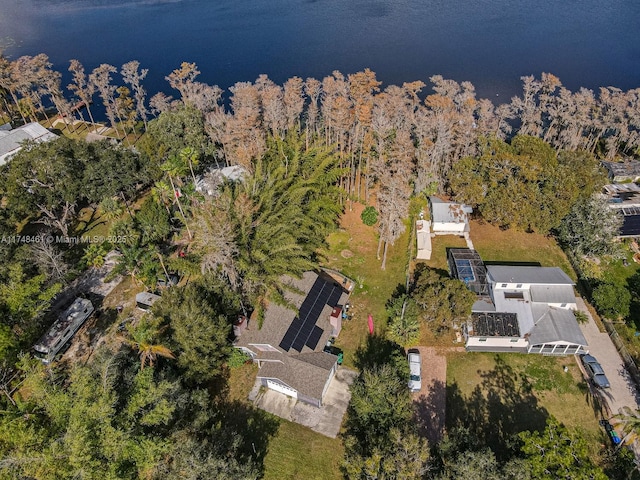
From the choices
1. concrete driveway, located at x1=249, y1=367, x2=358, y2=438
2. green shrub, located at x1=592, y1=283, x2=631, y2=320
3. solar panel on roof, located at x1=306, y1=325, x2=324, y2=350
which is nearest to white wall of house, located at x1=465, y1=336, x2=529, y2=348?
green shrub, located at x1=592, y1=283, x2=631, y2=320

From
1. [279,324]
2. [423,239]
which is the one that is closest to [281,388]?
[279,324]

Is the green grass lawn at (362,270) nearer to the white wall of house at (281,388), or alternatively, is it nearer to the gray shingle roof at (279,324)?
the gray shingle roof at (279,324)

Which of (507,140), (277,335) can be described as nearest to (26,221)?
(277,335)

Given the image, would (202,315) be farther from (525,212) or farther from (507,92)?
(507,92)

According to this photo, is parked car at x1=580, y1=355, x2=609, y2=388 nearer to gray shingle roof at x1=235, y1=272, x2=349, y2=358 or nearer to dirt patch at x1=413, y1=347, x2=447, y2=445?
dirt patch at x1=413, y1=347, x2=447, y2=445

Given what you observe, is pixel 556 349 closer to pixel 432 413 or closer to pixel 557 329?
pixel 557 329

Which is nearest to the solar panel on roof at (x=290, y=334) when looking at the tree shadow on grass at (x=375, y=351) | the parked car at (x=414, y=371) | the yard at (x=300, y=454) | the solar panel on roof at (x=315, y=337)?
the solar panel on roof at (x=315, y=337)
